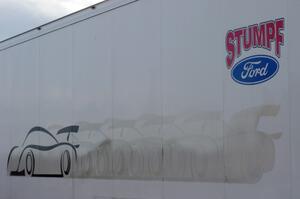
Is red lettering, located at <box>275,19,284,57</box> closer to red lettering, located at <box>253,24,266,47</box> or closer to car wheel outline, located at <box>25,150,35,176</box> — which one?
red lettering, located at <box>253,24,266,47</box>

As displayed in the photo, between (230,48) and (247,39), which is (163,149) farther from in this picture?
(247,39)

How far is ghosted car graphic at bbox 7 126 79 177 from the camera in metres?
6.86

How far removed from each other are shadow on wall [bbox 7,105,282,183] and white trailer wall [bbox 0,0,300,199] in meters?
0.02

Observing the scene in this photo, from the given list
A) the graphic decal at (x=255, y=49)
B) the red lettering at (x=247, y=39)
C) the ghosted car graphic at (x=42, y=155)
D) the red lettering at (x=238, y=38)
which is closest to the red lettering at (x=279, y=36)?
the graphic decal at (x=255, y=49)

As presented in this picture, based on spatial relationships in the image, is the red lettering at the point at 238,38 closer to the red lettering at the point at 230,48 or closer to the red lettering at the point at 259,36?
the red lettering at the point at 230,48

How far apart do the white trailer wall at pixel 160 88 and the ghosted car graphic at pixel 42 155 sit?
11 centimetres

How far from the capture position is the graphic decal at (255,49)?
433 centimetres

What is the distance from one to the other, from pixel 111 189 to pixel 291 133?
251 cm

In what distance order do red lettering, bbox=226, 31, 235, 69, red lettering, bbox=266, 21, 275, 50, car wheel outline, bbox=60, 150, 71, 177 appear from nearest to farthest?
red lettering, bbox=266, 21, 275, 50 < red lettering, bbox=226, 31, 235, 69 < car wheel outline, bbox=60, 150, 71, 177

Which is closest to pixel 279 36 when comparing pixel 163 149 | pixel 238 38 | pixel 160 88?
pixel 238 38

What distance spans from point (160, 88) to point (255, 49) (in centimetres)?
123

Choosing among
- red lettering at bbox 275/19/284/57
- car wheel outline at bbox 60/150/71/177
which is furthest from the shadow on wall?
red lettering at bbox 275/19/284/57

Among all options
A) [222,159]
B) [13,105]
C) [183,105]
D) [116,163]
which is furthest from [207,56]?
[13,105]

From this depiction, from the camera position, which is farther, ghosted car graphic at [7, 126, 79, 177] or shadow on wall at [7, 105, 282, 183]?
ghosted car graphic at [7, 126, 79, 177]
